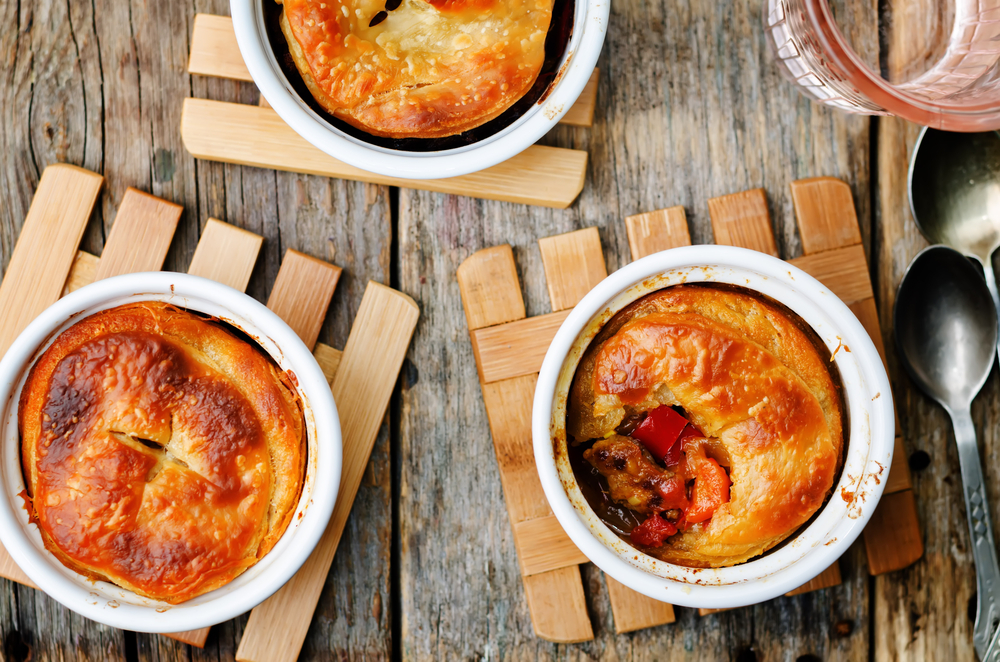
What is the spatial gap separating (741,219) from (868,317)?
1.21 ft

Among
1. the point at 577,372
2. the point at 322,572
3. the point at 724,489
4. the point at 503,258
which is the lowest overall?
the point at 322,572

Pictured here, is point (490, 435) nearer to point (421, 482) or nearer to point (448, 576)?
point (421, 482)

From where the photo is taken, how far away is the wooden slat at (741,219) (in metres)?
1.53

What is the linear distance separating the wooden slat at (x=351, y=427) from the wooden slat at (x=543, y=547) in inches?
15.4

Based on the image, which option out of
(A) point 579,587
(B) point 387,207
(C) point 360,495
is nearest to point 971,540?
(A) point 579,587

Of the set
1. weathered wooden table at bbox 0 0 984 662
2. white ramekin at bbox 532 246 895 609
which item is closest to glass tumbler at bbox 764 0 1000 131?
weathered wooden table at bbox 0 0 984 662

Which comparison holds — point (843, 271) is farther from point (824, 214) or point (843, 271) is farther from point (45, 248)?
point (45, 248)

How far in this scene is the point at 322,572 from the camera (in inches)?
58.4

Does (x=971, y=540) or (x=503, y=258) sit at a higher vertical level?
(x=503, y=258)

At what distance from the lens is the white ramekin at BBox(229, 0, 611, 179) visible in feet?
4.14

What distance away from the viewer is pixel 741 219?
1533 mm

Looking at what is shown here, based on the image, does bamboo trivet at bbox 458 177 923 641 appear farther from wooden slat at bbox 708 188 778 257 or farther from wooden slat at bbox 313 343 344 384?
wooden slat at bbox 313 343 344 384

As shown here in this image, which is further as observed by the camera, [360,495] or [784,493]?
[360,495]

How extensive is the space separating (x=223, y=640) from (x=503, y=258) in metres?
1.06
